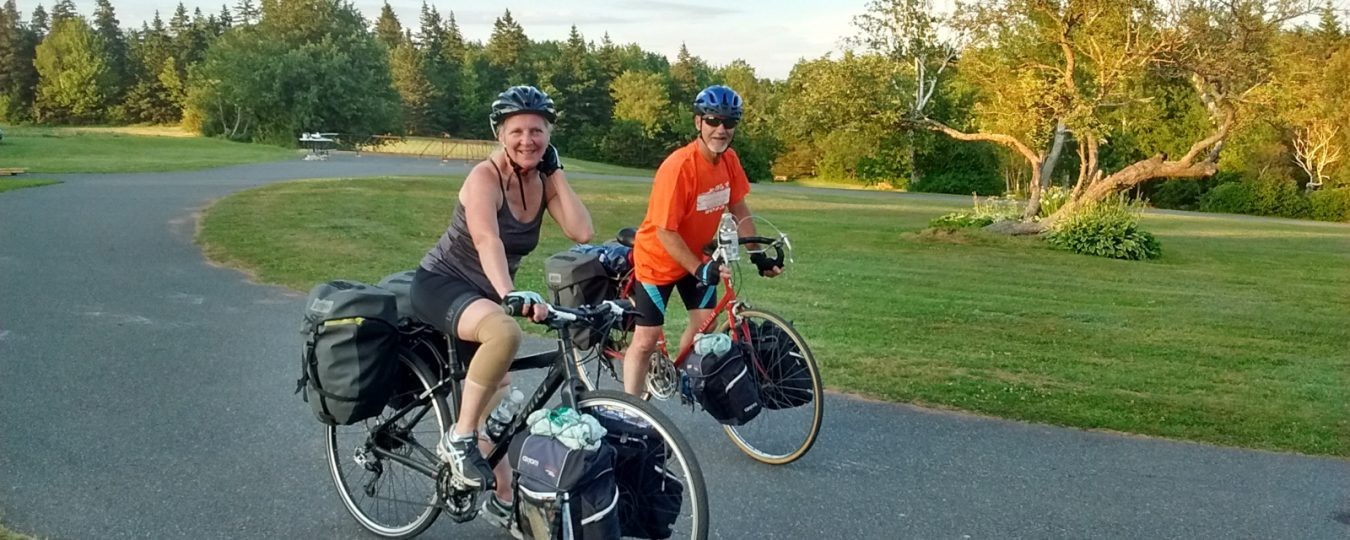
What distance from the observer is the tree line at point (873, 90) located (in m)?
21.2

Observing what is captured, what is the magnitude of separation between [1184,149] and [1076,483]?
57.9 meters

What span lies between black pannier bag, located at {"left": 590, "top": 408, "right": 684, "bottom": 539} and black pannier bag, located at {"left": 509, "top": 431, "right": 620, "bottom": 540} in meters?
0.13

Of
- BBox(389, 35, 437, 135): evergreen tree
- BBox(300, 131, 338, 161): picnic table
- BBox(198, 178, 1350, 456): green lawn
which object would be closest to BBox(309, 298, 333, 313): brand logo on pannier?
BBox(198, 178, 1350, 456): green lawn

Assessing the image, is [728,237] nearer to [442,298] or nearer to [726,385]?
[726,385]

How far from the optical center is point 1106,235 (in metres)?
21.1

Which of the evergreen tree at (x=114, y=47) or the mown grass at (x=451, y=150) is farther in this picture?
the evergreen tree at (x=114, y=47)

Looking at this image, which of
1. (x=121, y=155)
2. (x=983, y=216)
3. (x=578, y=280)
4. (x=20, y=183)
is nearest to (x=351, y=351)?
(x=578, y=280)

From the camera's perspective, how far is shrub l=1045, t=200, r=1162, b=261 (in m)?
20.8

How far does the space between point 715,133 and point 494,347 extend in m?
1.94

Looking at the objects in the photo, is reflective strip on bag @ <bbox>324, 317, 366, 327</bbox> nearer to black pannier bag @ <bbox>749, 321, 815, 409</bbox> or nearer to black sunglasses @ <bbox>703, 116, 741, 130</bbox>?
black sunglasses @ <bbox>703, 116, 741, 130</bbox>

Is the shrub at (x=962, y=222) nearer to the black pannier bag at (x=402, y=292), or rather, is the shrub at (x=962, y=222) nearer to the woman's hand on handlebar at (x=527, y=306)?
the black pannier bag at (x=402, y=292)

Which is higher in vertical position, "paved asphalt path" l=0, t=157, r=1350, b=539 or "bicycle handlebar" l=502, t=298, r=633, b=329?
"bicycle handlebar" l=502, t=298, r=633, b=329

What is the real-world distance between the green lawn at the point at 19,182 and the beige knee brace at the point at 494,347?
73.4ft

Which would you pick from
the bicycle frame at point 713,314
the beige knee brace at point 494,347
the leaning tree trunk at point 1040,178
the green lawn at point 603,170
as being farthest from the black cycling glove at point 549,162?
the green lawn at point 603,170
